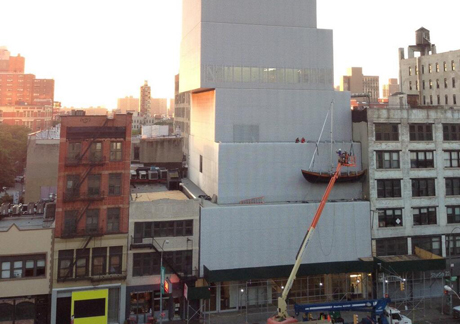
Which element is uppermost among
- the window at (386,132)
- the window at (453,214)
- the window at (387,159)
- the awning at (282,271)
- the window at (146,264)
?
the window at (386,132)

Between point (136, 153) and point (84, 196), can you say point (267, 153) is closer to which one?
point (84, 196)

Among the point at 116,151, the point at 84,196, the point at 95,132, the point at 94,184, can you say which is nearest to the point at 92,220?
the point at 84,196

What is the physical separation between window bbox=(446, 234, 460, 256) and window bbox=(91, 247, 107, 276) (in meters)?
37.6

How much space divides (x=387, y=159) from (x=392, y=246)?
9.76m

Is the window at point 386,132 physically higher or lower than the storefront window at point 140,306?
higher

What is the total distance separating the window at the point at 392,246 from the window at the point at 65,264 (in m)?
31.8

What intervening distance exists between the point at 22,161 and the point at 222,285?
106 m

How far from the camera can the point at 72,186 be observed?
36656 millimetres

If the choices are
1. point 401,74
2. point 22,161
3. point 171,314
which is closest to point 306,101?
point 171,314

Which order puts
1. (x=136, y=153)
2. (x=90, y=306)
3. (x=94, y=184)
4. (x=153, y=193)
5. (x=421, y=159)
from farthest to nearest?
(x=136, y=153)
(x=153, y=193)
(x=421, y=159)
(x=94, y=184)
(x=90, y=306)

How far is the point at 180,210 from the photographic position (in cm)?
3853

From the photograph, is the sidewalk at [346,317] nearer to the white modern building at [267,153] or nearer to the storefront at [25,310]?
the white modern building at [267,153]

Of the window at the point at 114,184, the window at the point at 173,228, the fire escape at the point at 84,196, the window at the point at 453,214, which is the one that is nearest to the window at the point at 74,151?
the fire escape at the point at 84,196

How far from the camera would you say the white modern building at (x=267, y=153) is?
39312 millimetres
